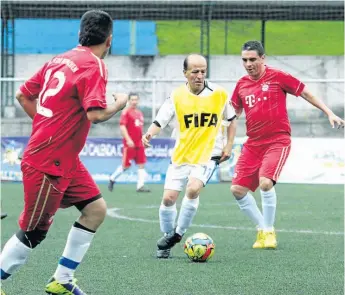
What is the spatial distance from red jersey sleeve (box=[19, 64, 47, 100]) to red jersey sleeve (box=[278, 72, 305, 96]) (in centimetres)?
412

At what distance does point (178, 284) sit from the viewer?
695 centimetres

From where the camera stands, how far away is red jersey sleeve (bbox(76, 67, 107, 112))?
554 centimetres

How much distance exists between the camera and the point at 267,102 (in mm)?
9773

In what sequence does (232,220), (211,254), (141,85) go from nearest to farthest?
(211,254) < (232,220) < (141,85)

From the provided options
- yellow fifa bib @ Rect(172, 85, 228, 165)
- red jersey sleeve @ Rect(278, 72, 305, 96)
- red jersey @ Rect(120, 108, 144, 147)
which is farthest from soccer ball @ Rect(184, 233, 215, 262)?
red jersey @ Rect(120, 108, 144, 147)

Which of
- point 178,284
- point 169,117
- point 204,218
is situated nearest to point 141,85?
point 204,218

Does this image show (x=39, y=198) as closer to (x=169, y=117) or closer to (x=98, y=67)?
(x=98, y=67)

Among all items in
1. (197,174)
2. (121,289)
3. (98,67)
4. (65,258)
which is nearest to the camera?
(98,67)

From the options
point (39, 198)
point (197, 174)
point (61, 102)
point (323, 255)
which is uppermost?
point (61, 102)

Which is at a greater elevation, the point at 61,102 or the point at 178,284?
the point at 61,102

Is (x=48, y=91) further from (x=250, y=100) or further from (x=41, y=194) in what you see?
(x=250, y=100)

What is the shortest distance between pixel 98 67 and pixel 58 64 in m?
0.30

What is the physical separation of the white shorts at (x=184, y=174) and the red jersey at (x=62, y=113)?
312 cm

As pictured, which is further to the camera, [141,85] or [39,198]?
[141,85]
